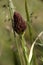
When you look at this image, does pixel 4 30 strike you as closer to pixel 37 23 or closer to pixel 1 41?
pixel 1 41

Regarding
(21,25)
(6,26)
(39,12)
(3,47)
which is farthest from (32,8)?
(21,25)

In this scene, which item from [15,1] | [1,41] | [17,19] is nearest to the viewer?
[17,19]

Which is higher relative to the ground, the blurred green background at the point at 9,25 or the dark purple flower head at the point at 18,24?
Result: the dark purple flower head at the point at 18,24

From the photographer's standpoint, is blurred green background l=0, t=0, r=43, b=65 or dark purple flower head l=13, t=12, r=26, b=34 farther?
blurred green background l=0, t=0, r=43, b=65

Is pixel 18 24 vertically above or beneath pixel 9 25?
above

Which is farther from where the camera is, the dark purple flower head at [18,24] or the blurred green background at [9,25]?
the blurred green background at [9,25]

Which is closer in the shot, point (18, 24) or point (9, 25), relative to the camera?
point (18, 24)

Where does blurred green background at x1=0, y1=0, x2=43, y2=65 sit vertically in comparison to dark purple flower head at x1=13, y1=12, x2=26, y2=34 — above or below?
below

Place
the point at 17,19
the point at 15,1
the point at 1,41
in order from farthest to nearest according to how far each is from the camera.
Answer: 1. the point at 15,1
2. the point at 1,41
3. the point at 17,19
